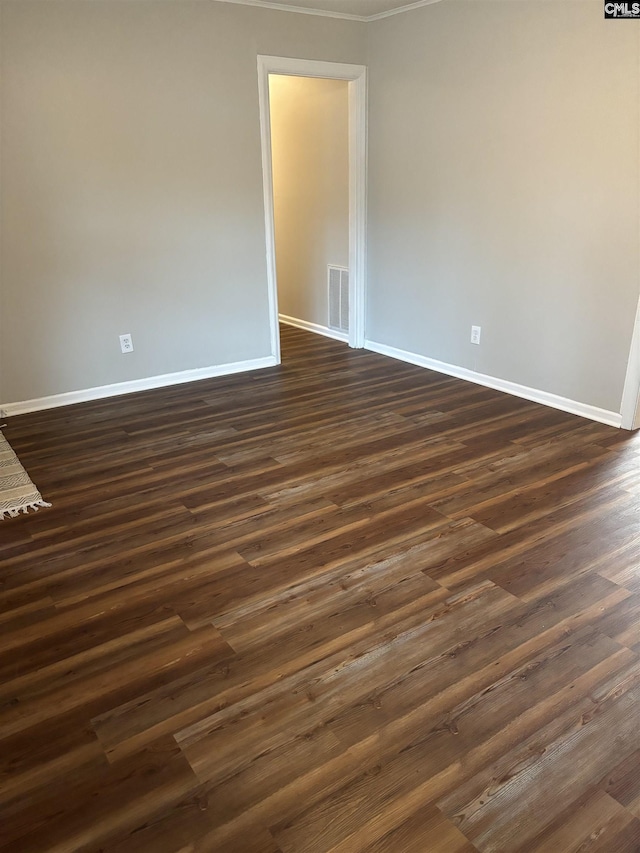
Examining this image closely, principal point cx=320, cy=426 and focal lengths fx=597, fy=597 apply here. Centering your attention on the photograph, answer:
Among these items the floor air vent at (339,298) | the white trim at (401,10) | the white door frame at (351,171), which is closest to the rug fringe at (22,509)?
the white door frame at (351,171)

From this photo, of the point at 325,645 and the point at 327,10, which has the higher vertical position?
the point at 327,10

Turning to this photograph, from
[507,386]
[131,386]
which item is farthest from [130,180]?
[507,386]

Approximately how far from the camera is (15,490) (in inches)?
117

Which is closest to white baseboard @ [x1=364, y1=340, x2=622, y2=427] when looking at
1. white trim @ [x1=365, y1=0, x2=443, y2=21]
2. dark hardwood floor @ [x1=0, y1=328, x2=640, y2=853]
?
dark hardwood floor @ [x1=0, y1=328, x2=640, y2=853]

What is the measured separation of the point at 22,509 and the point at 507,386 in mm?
3137

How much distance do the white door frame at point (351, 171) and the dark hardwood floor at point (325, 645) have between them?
189 cm

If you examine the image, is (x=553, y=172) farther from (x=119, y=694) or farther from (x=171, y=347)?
(x=119, y=694)

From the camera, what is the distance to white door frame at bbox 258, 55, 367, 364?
434 cm

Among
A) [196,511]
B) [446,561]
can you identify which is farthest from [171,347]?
[446,561]

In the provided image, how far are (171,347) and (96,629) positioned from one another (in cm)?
278

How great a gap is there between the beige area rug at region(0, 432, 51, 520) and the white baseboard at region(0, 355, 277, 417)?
2.34ft

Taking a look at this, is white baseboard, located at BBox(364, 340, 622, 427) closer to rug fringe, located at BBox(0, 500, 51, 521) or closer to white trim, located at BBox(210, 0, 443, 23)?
white trim, located at BBox(210, 0, 443, 23)

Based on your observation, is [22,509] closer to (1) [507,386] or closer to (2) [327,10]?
(1) [507,386]

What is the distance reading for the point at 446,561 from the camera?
7.73 feet
